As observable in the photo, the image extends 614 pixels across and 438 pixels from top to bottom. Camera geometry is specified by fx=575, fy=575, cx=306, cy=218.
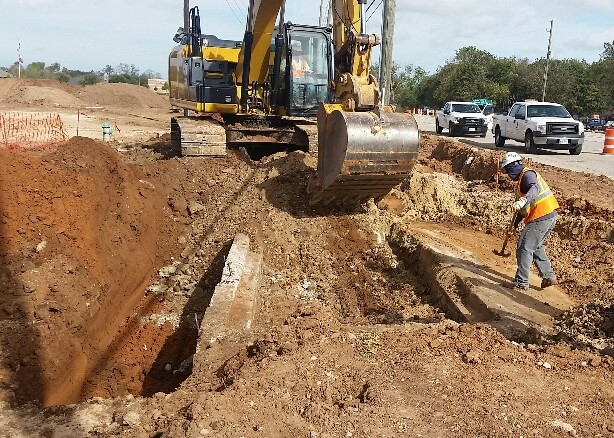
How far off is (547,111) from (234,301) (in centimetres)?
1744

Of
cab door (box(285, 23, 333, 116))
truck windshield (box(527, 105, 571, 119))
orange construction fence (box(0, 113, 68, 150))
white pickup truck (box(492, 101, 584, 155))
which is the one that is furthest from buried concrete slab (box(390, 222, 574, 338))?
orange construction fence (box(0, 113, 68, 150))

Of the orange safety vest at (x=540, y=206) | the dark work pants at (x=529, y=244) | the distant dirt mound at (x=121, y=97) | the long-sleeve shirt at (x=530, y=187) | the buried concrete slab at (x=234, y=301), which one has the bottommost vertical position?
the buried concrete slab at (x=234, y=301)

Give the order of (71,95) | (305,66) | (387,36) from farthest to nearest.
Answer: (71,95), (387,36), (305,66)

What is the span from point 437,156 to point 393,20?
465cm

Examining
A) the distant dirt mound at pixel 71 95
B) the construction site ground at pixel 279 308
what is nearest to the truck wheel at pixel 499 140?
the construction site ground at pixel 279 308

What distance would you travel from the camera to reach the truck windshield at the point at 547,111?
20000 mm

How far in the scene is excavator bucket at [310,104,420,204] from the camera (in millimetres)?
7395

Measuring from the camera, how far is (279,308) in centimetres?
665

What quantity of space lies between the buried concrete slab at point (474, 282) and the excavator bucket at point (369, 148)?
1.10 metres

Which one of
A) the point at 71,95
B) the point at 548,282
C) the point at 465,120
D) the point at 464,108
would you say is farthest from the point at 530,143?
the point at 71,95

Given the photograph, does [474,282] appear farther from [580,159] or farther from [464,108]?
[464,108]

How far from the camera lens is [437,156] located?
17.8m

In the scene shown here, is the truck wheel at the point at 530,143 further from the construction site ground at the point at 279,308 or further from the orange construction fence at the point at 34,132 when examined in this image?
the orange construction fence at the point at 34,132

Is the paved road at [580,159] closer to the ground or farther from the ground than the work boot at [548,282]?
farther from the ground
